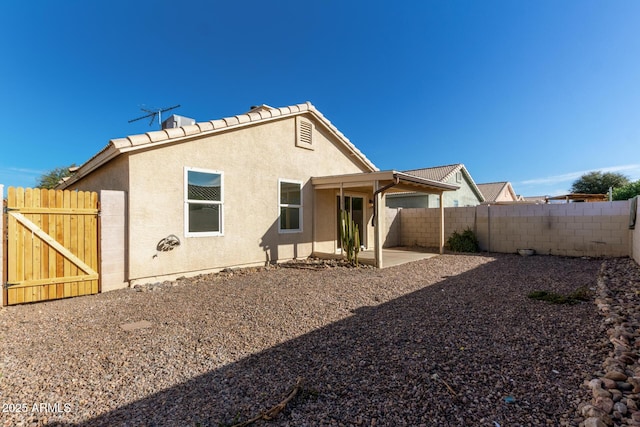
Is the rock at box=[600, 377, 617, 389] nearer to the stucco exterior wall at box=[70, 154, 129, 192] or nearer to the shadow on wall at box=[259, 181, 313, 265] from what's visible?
the shadow on wall at box=[259, 181, 313, 265]

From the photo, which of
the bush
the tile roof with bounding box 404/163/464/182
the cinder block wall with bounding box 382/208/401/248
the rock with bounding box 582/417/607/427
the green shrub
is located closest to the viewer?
the rock with bounding box 582/417/607/427

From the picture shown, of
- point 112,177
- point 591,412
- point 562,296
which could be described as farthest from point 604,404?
point 112,177

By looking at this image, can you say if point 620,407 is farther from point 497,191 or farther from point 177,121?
point 497,191

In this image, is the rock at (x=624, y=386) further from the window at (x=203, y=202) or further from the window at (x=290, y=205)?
the window at (x=290, y=205)

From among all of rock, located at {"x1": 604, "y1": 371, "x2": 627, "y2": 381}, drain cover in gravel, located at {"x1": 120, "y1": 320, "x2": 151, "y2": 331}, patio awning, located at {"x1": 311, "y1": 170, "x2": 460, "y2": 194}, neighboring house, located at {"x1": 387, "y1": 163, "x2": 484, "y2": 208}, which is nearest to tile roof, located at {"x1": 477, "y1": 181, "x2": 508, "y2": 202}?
neighboring house, located at {"x1": 387, "y1": 163, "x2": 484, "y2": 208}

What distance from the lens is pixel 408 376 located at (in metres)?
2.72

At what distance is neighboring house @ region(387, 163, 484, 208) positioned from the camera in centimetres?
2162

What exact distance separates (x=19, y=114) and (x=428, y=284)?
856 inches

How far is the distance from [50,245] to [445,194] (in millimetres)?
21654

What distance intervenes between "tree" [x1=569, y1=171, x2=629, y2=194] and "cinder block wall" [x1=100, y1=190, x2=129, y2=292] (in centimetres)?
4227

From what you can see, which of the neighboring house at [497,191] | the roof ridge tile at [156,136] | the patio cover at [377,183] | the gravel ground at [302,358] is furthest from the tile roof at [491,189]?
the roof ridge tile at [156,136]

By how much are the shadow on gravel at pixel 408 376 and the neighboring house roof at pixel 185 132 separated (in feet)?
17.0

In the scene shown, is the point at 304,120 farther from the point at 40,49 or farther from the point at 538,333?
the point at 40,49

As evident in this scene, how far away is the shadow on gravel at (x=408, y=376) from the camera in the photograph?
2.20 meters
